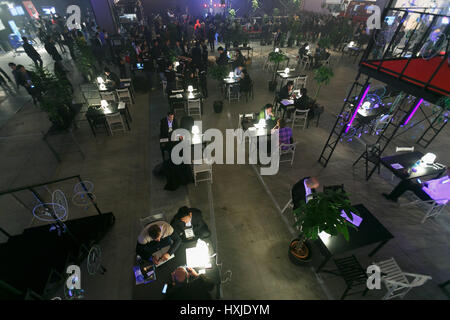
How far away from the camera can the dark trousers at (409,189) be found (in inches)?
186

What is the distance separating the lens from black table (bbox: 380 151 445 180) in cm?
486

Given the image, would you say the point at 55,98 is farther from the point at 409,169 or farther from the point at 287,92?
the point at 409,169

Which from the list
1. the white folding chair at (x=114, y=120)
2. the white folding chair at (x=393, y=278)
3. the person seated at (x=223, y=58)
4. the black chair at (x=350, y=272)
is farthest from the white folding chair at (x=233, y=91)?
the white folding chair at (x=393, y=278)

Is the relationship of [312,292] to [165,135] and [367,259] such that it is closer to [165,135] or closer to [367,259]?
[367,259]

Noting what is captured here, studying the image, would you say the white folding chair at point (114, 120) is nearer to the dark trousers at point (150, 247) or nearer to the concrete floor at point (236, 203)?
the concrete floor at point (236, 203)

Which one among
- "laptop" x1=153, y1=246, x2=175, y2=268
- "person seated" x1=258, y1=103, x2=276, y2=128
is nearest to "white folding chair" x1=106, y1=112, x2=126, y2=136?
"person seated" x1=258, y1=103, x2=276, y2=128

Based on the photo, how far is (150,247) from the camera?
3.46 meters

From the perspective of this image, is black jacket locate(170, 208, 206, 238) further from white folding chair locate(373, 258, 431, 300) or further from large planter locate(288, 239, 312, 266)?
white folding chair locate(373, 258, 431, 300)

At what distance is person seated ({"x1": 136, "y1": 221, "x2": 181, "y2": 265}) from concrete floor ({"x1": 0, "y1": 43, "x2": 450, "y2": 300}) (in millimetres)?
857

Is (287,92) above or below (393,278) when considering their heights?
above

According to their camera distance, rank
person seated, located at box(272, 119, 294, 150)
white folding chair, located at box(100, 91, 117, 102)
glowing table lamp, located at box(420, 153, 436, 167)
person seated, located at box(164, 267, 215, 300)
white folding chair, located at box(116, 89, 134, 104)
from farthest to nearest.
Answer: white folding chair, located at box(116, 89, 134, 104) → white folding chair, located at box(100, 91, 117, 102) → person seated, located at box(272, 119, 294, 150) → glowing table lamp, located at box(420, 153, 436, 167) → person seated, located at box(164, 267, 215, 300)

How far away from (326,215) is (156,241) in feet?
8.68

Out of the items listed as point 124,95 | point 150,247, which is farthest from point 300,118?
point 124,95

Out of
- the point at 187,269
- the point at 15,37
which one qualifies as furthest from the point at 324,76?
→ the point at 15,37
